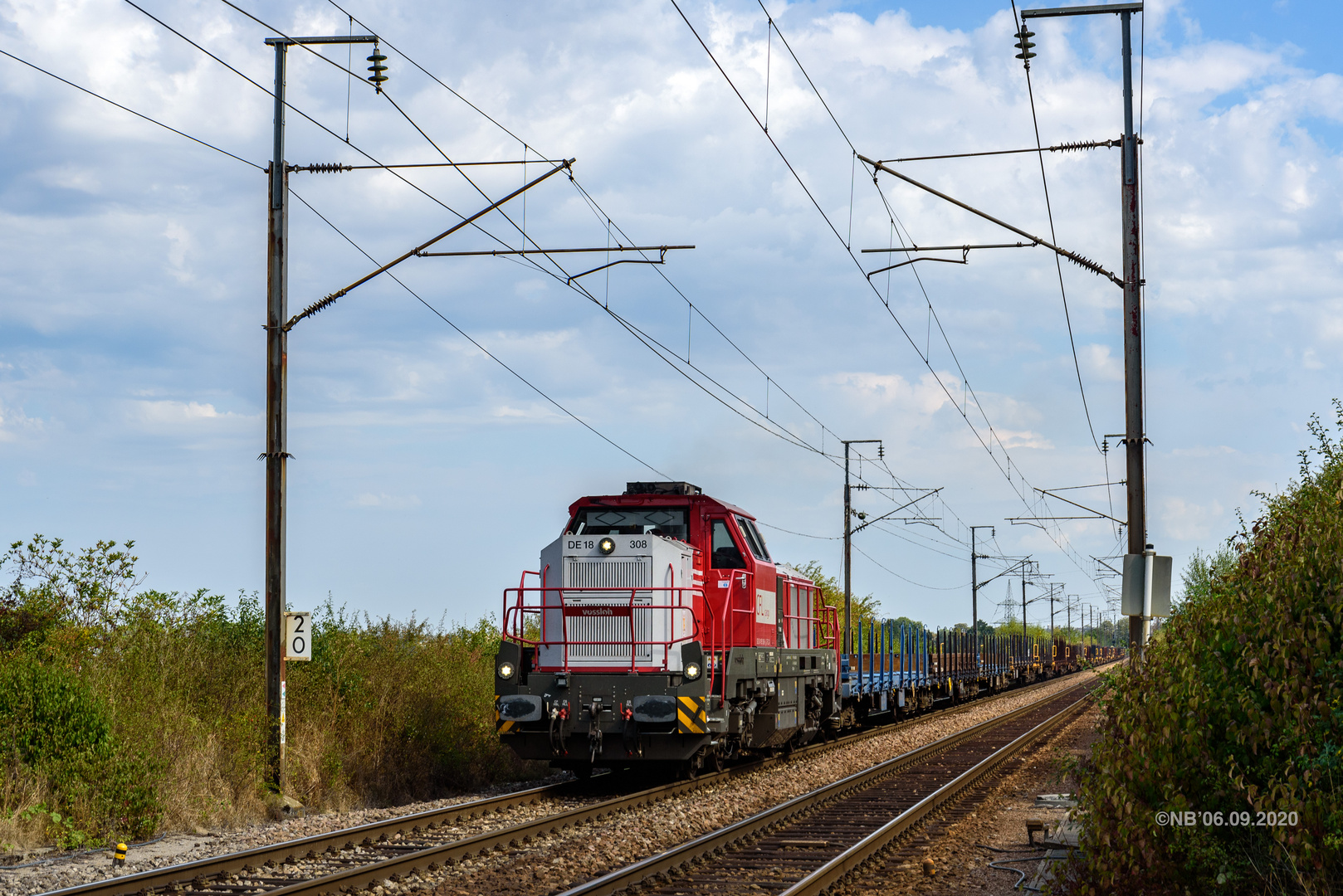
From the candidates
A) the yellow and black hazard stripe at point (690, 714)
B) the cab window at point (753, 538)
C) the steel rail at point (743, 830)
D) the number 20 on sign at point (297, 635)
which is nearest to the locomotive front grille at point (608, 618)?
the yellow and black hazard stripe at point (690, 714)

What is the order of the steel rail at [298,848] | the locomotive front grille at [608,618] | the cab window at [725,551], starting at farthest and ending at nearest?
the cab window at [725,551] → the locomotive front grille at [608,618] → the steel rail at [298,848]

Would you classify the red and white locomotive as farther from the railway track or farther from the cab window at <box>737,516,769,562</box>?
the railway track

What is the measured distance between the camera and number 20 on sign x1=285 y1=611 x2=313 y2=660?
1427cm

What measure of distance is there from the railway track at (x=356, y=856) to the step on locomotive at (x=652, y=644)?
85 centimetres

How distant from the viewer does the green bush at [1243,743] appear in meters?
6.64

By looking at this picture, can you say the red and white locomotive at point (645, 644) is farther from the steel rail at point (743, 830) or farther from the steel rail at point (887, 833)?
the steel rail at point (887, 833)

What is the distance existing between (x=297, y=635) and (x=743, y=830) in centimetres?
611

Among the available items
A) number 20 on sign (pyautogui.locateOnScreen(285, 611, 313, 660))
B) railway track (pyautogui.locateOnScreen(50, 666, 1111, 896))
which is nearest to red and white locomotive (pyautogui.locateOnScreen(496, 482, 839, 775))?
railway track (pyautogui.locateOnScreen(50, 666, 1111, 896))

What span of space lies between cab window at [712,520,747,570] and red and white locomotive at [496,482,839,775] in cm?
1

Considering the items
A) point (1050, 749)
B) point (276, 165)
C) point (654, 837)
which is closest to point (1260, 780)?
point (654, 837)

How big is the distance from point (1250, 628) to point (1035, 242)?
26.7 ft

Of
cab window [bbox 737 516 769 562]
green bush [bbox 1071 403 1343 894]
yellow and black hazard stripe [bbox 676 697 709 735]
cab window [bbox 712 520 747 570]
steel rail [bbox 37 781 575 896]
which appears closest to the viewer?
green bush [bbox 1071 403 1343 894]

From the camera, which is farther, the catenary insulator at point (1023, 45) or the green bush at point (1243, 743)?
the catenary insulator at point (1023, 45)

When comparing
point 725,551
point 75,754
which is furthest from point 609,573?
point 75,754
